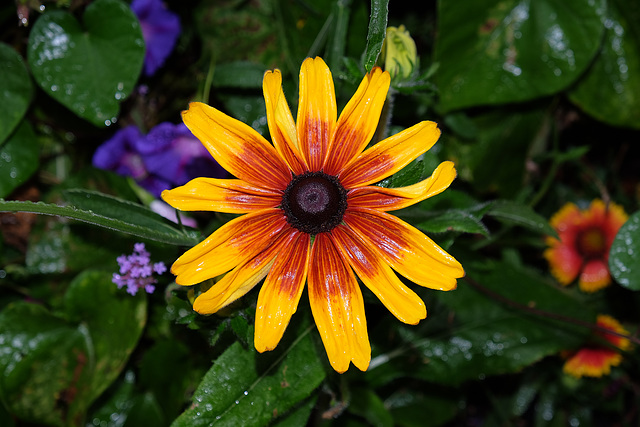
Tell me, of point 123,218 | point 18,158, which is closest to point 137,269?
point 123,218

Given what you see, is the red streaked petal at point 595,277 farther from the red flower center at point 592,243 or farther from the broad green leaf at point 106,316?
the broad green leaf at point 106,316

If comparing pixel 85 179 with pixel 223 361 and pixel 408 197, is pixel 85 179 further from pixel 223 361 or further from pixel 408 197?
pixel 408 197

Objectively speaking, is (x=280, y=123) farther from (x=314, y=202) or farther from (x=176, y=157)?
(x=176, y=157)

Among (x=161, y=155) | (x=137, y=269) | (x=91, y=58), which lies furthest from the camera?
(x=161, y=155)

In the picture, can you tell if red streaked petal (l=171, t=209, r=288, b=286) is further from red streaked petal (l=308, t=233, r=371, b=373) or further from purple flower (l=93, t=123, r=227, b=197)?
purple flower (l=93, t=123, r=227, b=197)

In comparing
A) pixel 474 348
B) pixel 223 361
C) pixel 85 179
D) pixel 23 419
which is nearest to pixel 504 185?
pixel 474 348
